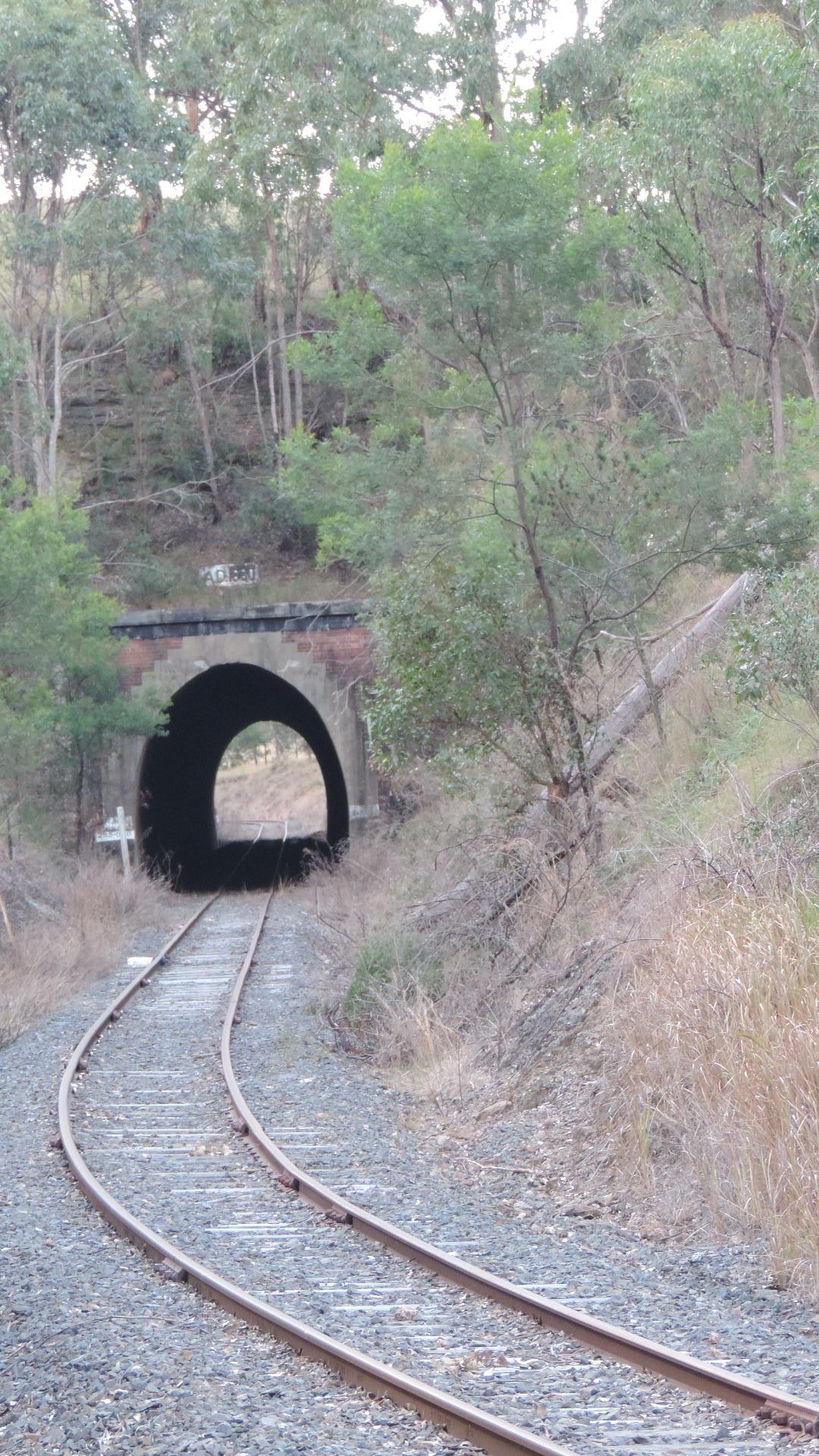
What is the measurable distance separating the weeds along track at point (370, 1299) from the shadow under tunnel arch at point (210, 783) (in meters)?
16.0

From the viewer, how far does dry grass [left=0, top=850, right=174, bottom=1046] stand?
1426 centimetres

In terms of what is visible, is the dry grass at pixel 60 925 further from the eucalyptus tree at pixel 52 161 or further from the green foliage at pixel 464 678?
the eucalyptus tree at pixel 52 161

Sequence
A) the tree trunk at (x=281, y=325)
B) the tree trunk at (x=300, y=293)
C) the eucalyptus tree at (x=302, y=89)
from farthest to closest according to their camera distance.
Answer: the tree trunk at (x=300, y=293), the tree trunk at (x=281, y=325), the eucalyptus tree at (x=302, y=89)

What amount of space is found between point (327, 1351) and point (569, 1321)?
90 cm

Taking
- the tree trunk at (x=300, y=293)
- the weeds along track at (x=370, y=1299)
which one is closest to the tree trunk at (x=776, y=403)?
the weeds along track at (x=370, y=1299)

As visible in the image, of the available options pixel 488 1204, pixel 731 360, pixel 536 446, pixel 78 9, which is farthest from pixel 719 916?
pixel 78 9

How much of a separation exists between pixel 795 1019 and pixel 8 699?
51.6 feet

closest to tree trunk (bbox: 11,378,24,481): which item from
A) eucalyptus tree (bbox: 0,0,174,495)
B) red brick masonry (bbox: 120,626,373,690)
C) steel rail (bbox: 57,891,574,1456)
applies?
eucalyptus tree (bbox: 0,0,174,495)

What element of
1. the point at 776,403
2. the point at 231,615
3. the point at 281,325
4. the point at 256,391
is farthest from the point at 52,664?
the point at 281,325

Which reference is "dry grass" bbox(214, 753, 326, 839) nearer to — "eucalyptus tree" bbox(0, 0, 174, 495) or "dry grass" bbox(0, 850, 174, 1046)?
"eucalyptus tree" bbox(0, 0, 174, 495)

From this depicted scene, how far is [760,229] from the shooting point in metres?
18.6

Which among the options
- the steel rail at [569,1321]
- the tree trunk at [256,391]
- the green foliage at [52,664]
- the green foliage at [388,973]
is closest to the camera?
the steel rail at [569,1321]

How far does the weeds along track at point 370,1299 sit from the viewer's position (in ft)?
14.1

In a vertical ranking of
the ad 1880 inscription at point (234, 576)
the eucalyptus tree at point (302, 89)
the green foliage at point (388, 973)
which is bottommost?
the green foliage at point (388, 973)
